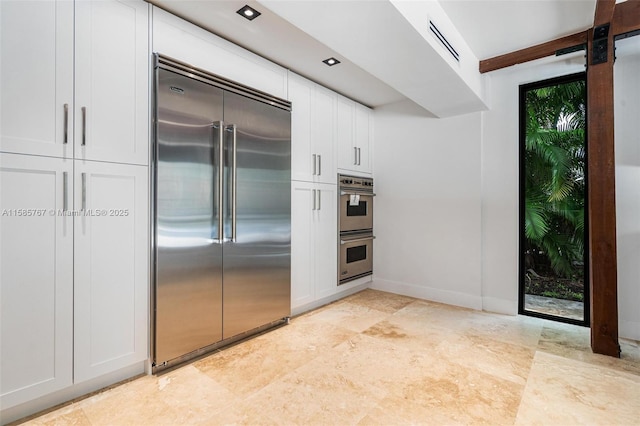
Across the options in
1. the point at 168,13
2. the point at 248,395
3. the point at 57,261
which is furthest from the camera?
the point at 168,13

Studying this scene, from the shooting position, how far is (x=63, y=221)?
1.75 meters

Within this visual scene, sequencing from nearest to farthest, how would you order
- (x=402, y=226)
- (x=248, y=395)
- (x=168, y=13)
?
(x=248, y=395), (x=168, y=13), (x=402, y=226)

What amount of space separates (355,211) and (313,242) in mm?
883

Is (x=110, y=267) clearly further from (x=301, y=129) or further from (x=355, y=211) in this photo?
(x=355, y=211)

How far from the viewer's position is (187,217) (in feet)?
7.23

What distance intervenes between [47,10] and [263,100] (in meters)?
1.43

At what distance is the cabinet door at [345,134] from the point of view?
369cm

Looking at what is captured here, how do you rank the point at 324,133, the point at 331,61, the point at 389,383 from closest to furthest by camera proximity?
the point at 389,383, the point at 331,61, the point at 324,133

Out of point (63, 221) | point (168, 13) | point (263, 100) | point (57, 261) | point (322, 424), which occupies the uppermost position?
point (168, 13)

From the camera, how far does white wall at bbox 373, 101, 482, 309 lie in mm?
3564

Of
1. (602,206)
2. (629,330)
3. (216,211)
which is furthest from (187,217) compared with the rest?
(629,330)

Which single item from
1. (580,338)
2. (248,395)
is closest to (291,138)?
(248,395)

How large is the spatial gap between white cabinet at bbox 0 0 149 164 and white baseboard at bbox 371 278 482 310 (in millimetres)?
3247

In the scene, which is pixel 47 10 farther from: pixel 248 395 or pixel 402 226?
pixel 402 226
